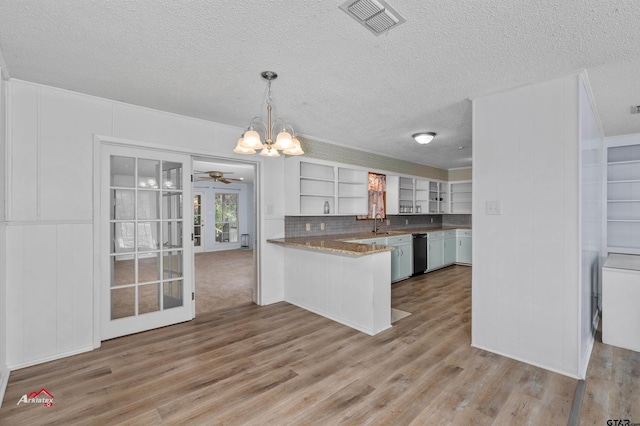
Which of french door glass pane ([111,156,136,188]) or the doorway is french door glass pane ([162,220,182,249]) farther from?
the doorway

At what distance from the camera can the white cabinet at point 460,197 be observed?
315 inches

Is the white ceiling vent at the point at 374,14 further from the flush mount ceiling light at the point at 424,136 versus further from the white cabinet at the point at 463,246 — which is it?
the white cabinet at the point at 463,246

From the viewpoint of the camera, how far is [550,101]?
99.7 inches

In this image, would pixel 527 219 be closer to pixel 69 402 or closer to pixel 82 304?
pixel 69 402

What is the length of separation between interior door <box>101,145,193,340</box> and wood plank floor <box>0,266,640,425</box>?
25 centimetres

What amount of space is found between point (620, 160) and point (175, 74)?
6.06 m

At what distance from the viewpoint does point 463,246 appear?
7.23 meters

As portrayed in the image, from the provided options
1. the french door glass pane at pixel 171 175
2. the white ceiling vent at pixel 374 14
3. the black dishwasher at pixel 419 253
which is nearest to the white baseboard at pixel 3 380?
the french door glass pane at pixel 171 175

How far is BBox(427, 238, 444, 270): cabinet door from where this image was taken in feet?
21.1

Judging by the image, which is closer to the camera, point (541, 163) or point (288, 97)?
point (541, 163)

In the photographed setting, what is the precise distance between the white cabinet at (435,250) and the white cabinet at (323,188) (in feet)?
5.92

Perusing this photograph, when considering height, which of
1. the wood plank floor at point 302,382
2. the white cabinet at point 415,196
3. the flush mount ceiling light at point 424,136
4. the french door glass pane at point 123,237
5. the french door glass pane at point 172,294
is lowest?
the wood plank floor at point 302,382

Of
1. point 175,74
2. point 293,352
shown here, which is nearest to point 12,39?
point 175,74

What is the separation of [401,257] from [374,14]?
15.0 feet
